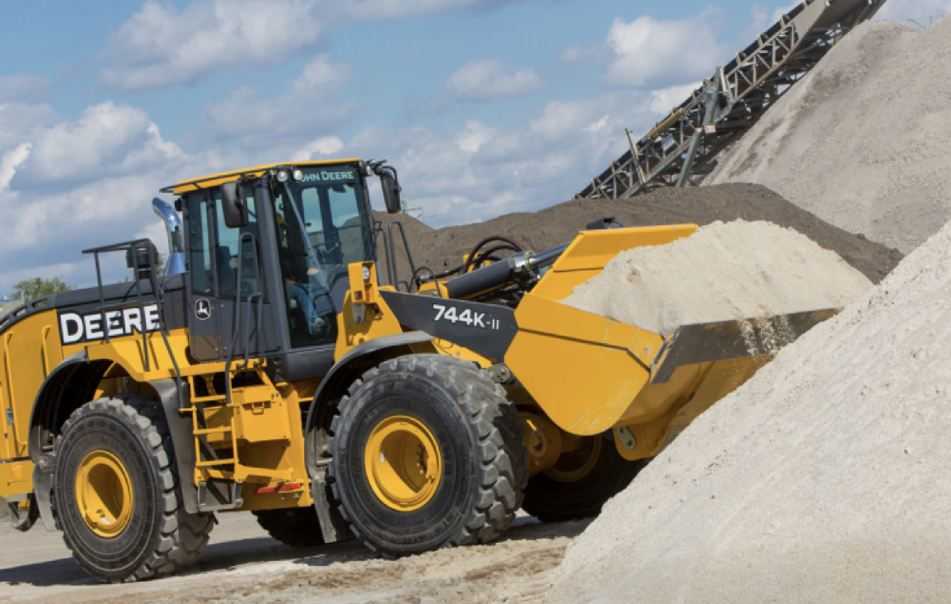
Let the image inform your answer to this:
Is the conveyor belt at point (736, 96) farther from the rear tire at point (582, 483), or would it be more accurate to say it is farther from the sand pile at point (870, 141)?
the rear tire at point (582, 483)

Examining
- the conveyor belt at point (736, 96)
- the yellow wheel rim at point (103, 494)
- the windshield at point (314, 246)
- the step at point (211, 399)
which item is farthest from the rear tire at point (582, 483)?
the conveyor belt at point (736, 96)

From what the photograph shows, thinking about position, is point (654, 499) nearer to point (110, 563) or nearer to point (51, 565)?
point (110, 563)

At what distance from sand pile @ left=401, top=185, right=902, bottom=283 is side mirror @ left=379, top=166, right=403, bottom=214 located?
46.4 ft

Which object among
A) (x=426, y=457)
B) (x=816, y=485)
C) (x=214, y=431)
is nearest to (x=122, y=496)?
(x=214, y=431)

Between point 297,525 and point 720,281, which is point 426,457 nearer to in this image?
point 720,281

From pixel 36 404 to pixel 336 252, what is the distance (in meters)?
2.71

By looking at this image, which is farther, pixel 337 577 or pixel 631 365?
pixel 337 577

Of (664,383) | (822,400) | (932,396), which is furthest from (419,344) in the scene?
(932,396)

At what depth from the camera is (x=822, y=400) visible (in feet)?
Result: 24.7

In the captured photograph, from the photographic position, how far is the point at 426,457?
9.86 meters

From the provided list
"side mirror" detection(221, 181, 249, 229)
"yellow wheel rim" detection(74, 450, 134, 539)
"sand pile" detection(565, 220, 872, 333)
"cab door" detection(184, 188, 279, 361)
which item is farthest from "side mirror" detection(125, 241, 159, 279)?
"sand pile" detection(565, 220, 872, 333)

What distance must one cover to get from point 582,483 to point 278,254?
277 cm

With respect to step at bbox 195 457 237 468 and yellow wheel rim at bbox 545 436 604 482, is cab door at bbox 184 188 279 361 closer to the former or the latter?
step at bbox 195 457 237 468

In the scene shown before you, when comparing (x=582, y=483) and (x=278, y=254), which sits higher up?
(x=278, y=254)
